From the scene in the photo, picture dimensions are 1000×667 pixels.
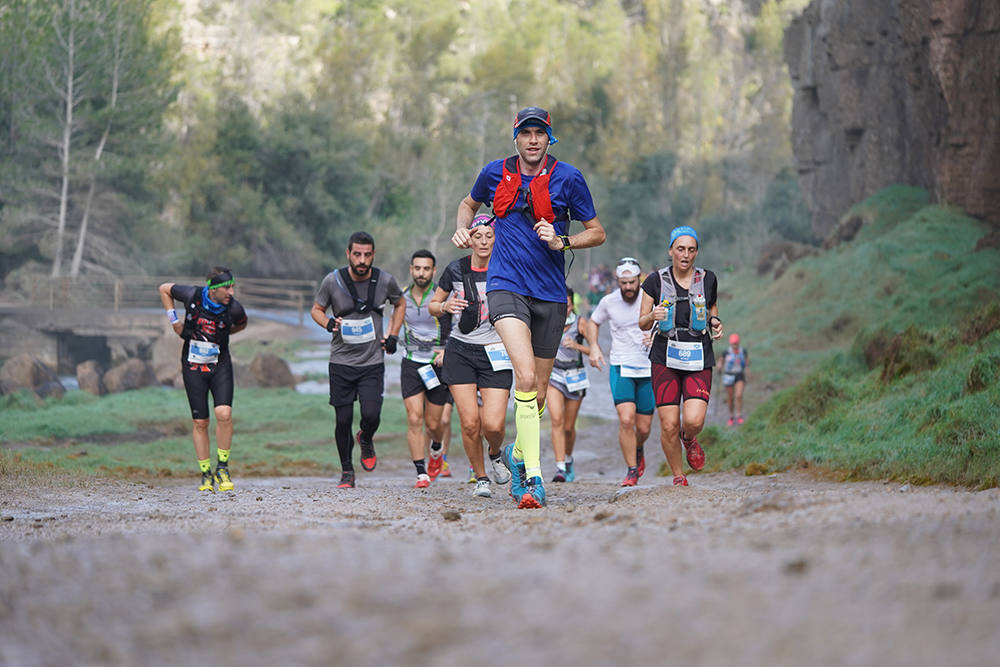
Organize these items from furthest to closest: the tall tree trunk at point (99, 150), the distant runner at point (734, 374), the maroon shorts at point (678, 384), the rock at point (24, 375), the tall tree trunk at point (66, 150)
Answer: the tall tree trunk at point (99, 150), the tall tree trunk at point (66, 150), the rock at point (24, 375), the distant runner at point (734, 374), the maroon shorts at point (678, 384)

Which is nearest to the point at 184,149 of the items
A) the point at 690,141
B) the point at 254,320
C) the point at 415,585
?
the point at 254,320

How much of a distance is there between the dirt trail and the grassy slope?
13.3 ft

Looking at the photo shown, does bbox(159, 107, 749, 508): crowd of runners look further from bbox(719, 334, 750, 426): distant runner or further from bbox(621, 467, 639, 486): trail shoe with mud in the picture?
bbox(719, 334, 750, 426): distant runner

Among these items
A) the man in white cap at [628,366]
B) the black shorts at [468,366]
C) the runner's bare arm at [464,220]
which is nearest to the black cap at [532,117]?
the runner's bare arm at [464,220]

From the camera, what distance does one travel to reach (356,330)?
10.5 meters

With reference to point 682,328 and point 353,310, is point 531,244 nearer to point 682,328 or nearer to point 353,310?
point 682,328

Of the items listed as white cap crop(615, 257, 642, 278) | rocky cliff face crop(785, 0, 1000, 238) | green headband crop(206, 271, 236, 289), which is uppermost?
rocky cliff face crop(785, 0, 1000, 238)

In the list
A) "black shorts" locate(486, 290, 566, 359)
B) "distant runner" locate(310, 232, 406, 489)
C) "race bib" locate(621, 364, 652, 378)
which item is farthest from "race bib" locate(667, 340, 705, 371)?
"distant runner" locate(310, 232, 406, 489)

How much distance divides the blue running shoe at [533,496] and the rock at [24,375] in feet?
67.4

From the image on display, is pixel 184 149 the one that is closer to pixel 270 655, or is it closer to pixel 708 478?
pixel 708 478

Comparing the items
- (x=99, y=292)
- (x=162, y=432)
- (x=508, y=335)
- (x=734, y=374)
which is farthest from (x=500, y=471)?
(x=99, y=292)

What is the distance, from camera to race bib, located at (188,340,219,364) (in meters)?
10.3

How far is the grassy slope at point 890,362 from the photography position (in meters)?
9.66

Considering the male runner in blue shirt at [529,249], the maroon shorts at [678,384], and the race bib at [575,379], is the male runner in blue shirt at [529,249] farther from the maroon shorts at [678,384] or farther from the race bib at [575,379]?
the race bib at [575,379]
